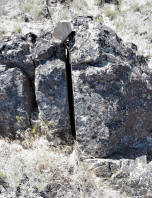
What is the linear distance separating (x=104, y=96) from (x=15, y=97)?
57.2 inches

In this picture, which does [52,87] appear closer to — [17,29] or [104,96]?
[104,96]

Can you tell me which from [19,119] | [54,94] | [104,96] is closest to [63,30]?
[54,94]

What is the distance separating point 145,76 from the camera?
4332mm

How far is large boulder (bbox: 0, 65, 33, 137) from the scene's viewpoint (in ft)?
14.5

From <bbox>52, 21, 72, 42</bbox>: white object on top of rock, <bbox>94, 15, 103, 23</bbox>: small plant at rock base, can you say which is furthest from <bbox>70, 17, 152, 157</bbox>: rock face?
<bbox>94, 15, 103, 23</bbox>: small plant at rock base

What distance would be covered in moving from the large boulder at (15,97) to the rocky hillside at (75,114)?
0.02 metres

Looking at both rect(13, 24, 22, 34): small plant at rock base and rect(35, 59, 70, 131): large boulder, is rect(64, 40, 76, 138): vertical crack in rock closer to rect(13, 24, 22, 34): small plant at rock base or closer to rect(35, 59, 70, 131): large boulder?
rect(35, 59, 70, 131): large boulder

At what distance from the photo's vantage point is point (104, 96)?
396cm

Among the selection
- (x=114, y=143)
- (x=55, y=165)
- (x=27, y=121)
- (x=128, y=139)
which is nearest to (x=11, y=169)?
(x=55, y=165)

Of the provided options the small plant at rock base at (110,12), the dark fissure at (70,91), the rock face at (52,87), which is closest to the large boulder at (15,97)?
the rock face at (52,87)

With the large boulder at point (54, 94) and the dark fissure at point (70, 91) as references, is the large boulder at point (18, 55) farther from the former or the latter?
the dark fissure at point (70, 91)

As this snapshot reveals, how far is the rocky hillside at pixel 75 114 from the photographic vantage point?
141 inches

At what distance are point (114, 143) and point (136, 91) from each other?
85 cm

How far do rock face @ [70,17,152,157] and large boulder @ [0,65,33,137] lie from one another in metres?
0.89
